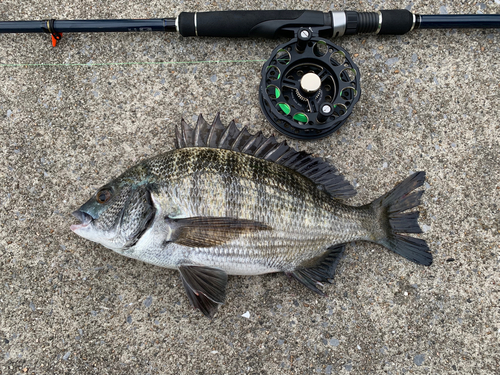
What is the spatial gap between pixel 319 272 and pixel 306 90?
104cm

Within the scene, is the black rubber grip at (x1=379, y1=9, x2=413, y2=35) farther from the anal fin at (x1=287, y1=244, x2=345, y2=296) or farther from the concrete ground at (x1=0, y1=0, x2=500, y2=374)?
the anal fin at (x1=287, y1=244, x2=345, y2=296)

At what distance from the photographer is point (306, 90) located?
6.08ft

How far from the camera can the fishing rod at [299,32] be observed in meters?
1.93

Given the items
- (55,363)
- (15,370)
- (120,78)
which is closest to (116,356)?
(55,363)

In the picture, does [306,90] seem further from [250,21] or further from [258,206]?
[258,206]

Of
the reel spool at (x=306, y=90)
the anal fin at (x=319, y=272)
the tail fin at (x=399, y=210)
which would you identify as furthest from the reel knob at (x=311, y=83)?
the anal fin at (x=319, y=272)

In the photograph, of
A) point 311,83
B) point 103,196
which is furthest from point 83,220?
point 311,83

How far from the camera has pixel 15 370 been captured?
190 centimetres

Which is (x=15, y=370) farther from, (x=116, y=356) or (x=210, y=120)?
(x=210, y=120)

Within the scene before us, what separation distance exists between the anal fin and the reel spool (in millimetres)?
734

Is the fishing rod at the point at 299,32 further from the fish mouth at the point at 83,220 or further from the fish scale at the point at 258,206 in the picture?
the fish mouth at the point at 83,220

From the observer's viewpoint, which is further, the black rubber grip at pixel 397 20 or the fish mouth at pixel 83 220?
the black rubber grip at pixel 397 20

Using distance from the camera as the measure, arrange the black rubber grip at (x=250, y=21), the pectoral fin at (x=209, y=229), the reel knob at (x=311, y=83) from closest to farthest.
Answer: the pectoral fin at (x=209, y=229), the reel knob at (x=311, y=83), the black rubber grip at (x=250, y=21)

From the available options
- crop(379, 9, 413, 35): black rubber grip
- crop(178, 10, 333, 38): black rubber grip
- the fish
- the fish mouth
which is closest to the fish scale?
the fish
